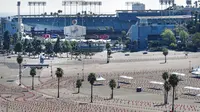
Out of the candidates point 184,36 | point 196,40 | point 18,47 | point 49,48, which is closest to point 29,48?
point 18,47

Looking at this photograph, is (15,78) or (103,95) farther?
(15,78)

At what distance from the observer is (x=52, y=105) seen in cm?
7906

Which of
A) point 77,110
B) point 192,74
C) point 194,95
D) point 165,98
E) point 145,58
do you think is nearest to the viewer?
point 77,110

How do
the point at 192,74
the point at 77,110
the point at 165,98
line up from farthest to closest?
the point at 192,74, the point at 165,98, the point at 77,110

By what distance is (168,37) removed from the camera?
607ft

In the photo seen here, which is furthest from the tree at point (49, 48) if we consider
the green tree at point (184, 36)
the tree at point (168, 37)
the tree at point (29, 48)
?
the green tree at point (184, 36)

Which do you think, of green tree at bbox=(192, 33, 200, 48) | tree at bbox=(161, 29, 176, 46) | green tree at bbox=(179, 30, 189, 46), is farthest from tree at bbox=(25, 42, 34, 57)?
green tree at bbox=(192, 33, 200, 48)

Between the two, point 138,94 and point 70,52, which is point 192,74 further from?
point 70,52

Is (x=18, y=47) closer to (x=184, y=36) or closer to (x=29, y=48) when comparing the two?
(x=29, y=48)

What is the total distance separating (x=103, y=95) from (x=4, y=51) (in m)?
99.8

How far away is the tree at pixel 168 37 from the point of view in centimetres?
18412

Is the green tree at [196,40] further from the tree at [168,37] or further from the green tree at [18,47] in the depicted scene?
the green tree at [18,47]

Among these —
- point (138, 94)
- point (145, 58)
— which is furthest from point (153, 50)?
point (138, 94)

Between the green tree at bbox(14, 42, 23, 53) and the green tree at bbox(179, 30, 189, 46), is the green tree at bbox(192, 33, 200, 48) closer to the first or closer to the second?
the green tree at bbox(179, 30, 189, 46)
